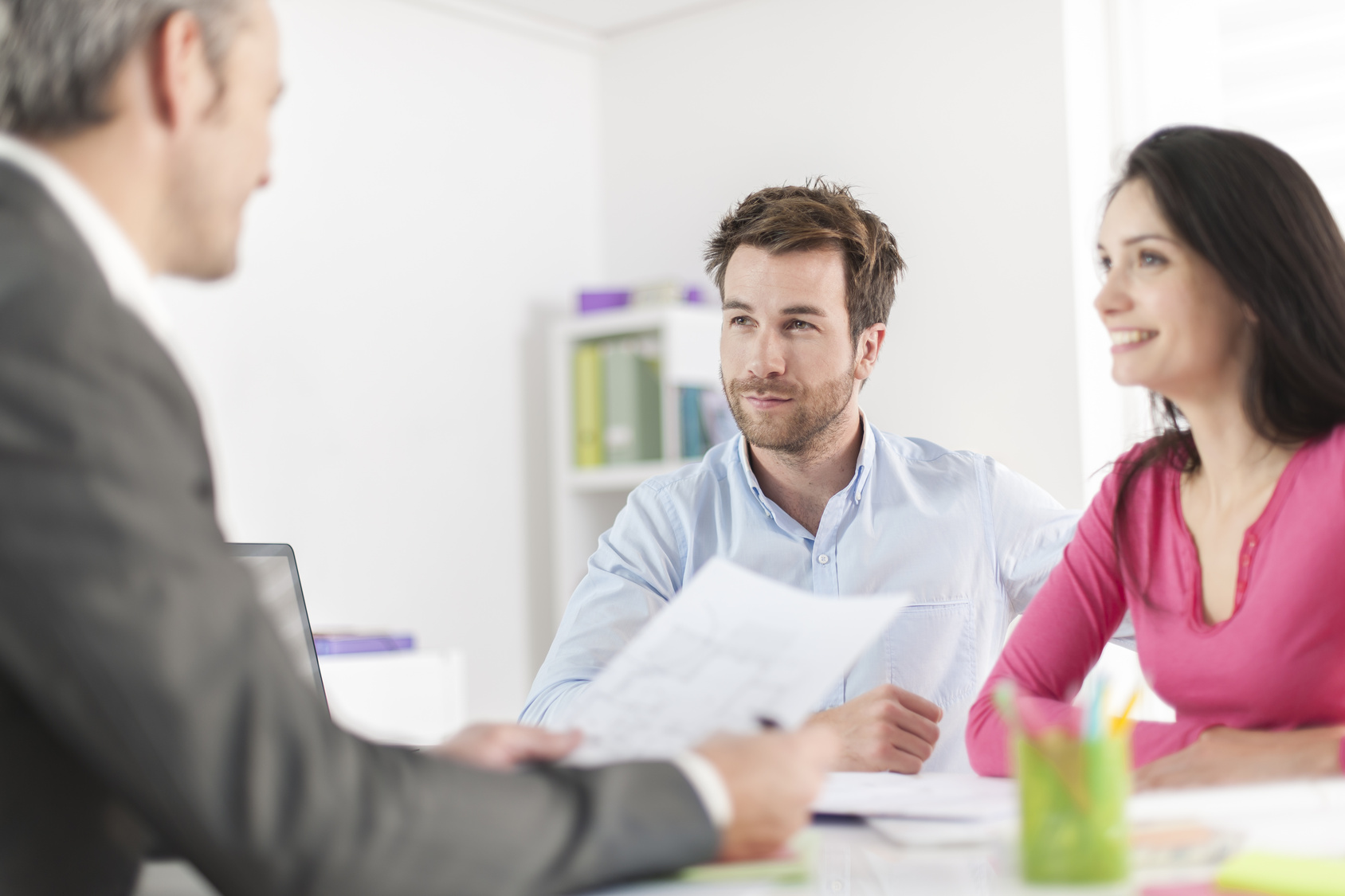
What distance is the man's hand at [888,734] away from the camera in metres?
1.46

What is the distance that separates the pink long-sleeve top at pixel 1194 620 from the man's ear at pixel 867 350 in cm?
66

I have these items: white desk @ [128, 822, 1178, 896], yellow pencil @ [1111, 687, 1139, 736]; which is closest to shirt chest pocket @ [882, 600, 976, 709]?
white desk @ [128, 822, 1178, 896]

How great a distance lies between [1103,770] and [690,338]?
9.73 feet

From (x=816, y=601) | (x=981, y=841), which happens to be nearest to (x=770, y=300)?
(x=816, y=601)

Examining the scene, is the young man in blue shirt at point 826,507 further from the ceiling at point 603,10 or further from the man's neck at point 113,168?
the ceiling at point 603,10

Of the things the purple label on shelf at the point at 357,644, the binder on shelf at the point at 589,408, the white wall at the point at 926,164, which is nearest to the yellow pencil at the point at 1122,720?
the purple label on shelf at the point at 357,644

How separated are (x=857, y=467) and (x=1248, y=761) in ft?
3.08

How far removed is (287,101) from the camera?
137 inches

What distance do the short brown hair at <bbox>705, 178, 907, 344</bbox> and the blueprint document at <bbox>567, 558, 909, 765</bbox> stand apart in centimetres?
112

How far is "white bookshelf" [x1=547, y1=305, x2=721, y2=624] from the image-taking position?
3.62 meters

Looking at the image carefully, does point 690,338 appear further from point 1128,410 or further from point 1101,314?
point 1101,314

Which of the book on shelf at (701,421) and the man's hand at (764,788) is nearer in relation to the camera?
the man's hand at (764,788)

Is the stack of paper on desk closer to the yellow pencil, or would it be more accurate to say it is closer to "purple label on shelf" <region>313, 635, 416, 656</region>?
the yellow pencil

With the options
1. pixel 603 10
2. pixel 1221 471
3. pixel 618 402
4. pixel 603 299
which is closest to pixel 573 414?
pixel 618 402
